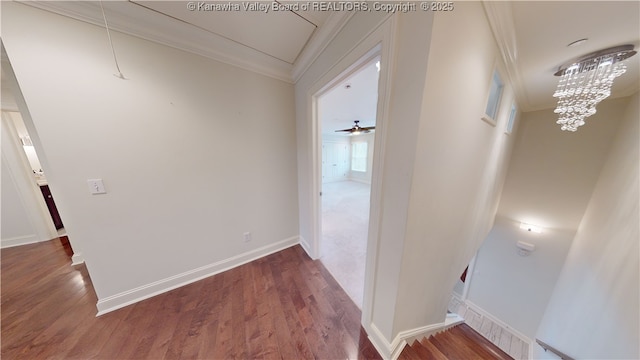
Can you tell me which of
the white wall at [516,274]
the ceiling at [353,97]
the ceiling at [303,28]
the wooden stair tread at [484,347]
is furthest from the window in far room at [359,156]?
the wooden stair tread at [484,347]

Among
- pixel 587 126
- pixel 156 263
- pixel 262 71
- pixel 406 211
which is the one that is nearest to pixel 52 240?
pixel 156 263

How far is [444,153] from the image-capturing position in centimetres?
101

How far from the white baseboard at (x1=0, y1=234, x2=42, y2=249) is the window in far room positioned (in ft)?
25.7

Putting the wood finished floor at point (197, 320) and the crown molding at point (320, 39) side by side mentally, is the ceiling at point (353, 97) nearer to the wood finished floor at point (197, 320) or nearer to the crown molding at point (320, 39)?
the crown molding at point (320, 39)

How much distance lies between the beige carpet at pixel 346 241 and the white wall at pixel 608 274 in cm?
194

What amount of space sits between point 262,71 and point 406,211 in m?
1.92

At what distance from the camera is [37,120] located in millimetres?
1107

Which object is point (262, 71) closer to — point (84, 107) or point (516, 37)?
point (84, 107)

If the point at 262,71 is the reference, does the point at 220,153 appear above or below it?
below

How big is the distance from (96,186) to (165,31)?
51.7 inches

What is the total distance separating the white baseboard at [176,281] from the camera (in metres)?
1.47

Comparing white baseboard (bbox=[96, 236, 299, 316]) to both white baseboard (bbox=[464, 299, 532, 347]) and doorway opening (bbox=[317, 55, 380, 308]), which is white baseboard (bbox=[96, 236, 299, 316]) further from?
white baseboard (bbox=[464, 299, 532, 347])

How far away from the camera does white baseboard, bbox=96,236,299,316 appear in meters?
1.47

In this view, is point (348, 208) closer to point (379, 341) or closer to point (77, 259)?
point (379, 341)
